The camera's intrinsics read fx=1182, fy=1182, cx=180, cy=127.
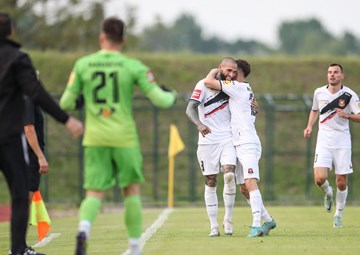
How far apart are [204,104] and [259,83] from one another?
33.5m

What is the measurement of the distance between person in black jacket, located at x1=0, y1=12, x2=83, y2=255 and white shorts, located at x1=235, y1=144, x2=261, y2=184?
13.6 ft

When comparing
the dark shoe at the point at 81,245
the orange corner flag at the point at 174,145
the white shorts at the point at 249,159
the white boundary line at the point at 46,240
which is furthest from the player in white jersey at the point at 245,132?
the orange corner flag at the point at 174,145

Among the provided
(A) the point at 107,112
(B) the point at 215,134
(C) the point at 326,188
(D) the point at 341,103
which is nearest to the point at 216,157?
(B) the point at 215,134

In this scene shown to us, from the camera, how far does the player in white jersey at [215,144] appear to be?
49.9 feet

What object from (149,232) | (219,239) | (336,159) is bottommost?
(149,232)

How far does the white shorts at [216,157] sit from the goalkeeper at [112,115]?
4.44 meters

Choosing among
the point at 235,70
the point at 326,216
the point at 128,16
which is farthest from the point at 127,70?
the point at 128,16

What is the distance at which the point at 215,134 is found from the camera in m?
15.5

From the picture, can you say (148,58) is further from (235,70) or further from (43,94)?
(43,94)

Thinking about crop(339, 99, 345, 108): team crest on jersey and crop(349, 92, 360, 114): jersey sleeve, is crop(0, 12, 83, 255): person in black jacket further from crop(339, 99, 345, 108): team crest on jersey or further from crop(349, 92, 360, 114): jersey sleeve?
crop(349, 92, 360, 114): jersey sleeve

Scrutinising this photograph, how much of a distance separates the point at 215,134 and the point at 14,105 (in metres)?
4.53

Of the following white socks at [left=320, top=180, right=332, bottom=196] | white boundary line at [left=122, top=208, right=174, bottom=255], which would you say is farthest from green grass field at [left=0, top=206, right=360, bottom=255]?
white socks at [left=320, top=180, right=332, bottom=196]

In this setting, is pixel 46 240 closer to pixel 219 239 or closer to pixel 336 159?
pixel 219 239

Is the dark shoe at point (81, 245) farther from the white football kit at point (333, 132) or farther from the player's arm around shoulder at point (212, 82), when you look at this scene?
the white football kit at point (333, 132)
